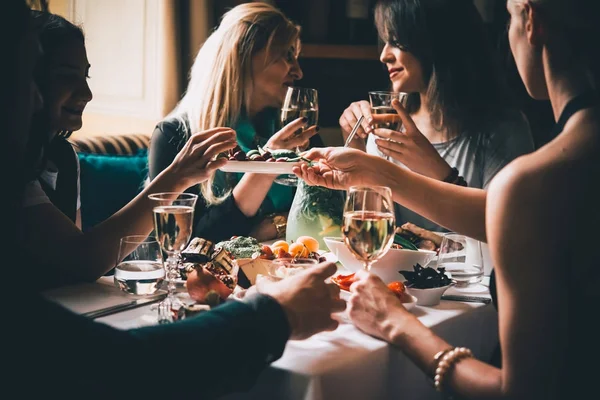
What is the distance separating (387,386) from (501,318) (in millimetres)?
275

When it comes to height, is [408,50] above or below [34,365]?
above

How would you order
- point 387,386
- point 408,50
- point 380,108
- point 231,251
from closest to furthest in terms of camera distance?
point 387,386 < point 231,251 < point 380,108 < point 408,50

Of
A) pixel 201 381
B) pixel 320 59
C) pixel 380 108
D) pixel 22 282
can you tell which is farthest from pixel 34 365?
pixel 320 59

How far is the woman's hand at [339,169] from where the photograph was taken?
67.3 inches

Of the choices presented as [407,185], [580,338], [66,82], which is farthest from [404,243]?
[66,82]

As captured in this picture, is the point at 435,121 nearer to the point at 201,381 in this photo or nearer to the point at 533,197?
the point at 533,197

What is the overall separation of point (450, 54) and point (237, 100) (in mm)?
810

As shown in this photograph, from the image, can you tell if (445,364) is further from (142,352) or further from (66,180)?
(66,180)

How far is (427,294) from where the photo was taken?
1.40 m

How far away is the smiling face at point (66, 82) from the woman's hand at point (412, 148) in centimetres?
85

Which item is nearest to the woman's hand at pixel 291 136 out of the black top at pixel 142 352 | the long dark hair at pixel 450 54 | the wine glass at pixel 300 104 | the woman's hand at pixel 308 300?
the wine glass at pixel 300 104

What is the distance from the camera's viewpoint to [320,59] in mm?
3738

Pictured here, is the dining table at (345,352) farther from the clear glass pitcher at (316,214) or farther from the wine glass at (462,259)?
the clear glass pitcher at (316,214)

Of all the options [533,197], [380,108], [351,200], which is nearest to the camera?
[533,197]
